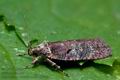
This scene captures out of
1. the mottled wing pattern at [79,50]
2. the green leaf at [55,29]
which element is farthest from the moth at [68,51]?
the green leaf at [55,29]

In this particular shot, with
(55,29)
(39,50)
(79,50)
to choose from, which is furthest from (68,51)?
(55,29)

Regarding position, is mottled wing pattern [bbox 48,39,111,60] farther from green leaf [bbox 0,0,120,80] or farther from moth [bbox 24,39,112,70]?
green leaf [bbox 0,0,120,80]

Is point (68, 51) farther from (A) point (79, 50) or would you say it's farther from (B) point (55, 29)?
(B) point (55, 29)

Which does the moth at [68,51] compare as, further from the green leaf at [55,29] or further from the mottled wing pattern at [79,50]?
the green leaf at [55,29]

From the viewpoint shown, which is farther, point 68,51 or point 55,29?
point 55,29

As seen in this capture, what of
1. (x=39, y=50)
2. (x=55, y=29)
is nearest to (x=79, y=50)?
(x=39, y=50)

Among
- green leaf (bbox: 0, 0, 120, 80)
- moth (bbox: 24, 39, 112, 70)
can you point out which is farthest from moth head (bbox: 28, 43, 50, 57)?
green leaf (bbox: 0, 0, 120, 80)

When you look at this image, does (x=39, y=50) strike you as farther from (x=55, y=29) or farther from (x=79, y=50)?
(x=55, y=29)
